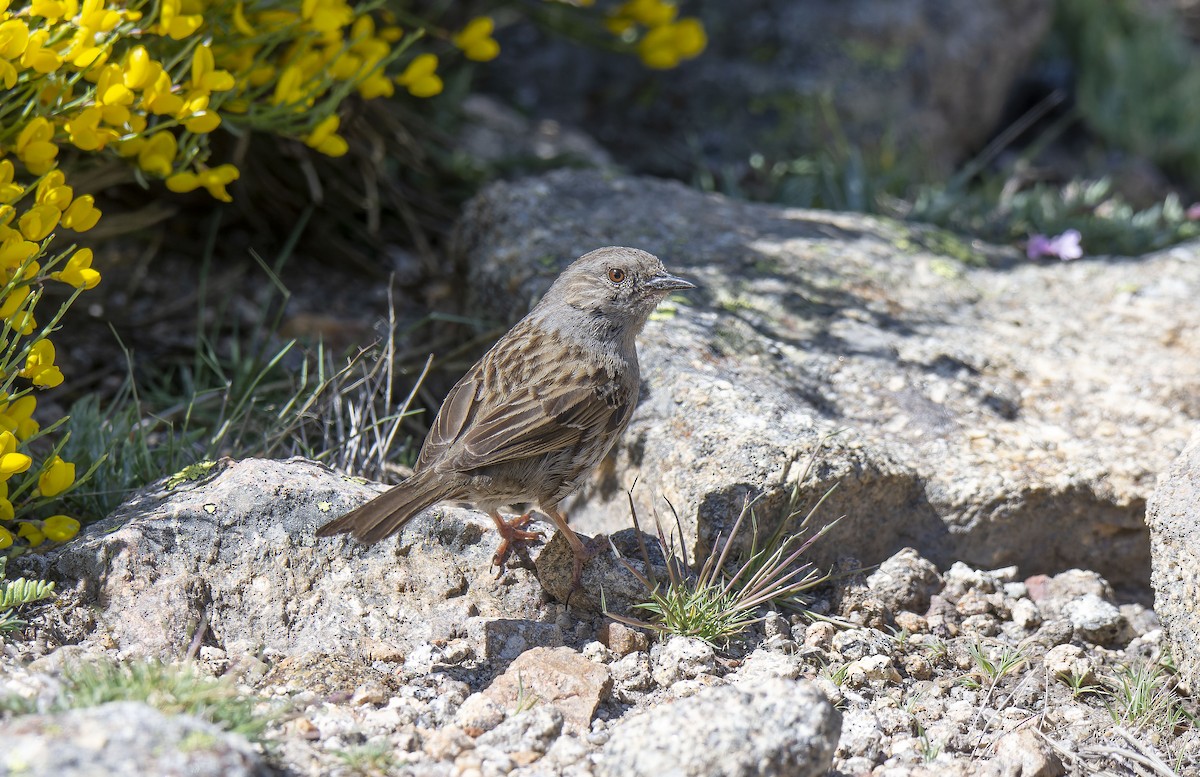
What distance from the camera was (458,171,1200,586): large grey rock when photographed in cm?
459

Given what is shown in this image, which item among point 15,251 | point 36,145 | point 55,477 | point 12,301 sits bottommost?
point 55,477

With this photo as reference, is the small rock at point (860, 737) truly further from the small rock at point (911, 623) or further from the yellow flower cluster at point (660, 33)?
the yellow flower cluster at point (660, 33)

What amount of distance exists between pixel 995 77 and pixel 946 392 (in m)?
4.38

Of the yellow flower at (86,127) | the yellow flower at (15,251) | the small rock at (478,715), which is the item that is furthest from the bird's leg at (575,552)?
the yellow flower at (86,127)

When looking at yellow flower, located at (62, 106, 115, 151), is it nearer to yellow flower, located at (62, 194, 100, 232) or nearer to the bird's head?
yellow flower, located at (62, 194, 100, 232)

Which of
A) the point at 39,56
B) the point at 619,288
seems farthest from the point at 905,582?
the point at 39,56

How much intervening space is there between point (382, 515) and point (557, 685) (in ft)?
2.51

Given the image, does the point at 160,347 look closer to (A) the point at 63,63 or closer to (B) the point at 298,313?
(B) the point at 298,313

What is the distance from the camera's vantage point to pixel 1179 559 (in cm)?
393

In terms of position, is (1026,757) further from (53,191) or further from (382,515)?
(53,191)

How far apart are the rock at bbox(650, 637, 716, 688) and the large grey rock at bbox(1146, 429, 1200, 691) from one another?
1.50 meters

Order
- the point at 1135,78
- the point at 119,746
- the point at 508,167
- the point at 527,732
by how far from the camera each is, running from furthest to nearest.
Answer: the point at 1135,78 → the point at 508,167 → the point at 527,732 → the point at 119,746

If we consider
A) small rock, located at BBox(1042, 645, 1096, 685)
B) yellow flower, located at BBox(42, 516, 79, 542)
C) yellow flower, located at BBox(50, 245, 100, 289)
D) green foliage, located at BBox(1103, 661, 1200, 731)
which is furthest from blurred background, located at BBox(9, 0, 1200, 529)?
green foliage, located at BBox(1103, 661, 1200, 731)

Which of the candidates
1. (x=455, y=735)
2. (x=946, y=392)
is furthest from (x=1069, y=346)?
(x=455, y=735)
